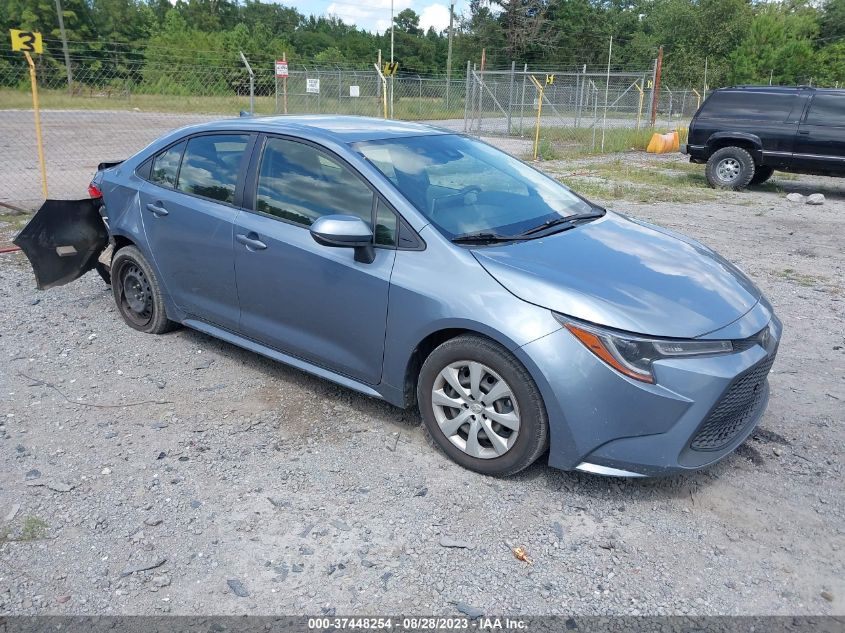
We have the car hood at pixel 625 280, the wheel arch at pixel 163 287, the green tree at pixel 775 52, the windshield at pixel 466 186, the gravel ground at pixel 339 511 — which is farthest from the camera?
the green tree at pixel 775 52

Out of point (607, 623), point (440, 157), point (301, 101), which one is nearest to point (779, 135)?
point (440, 157)

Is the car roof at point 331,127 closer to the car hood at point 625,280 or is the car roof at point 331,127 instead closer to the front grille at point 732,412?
the car hood at point 625,280

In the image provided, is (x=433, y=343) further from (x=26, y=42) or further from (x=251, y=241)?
(x=26, y=42)

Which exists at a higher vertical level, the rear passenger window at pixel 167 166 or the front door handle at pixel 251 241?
the rear passenger window at pixel 167 166

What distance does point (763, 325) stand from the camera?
3.50 meters

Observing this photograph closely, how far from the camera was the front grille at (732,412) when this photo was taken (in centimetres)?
320

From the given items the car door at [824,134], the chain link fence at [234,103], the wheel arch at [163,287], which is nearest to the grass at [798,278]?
the wheel arch at [163,287]

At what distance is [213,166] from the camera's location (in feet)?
15.2

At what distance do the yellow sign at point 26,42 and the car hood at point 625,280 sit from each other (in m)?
8.48

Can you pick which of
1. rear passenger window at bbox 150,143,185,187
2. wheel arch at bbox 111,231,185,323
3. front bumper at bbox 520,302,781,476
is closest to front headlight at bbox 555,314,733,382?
front bumper at bbox 520,302,781,476

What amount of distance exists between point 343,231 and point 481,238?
2.28 ft

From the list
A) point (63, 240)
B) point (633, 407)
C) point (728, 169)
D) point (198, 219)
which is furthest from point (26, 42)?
point (728, 169)

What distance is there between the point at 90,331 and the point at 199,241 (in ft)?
5.00

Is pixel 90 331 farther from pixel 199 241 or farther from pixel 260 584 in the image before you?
pixel 260 584
